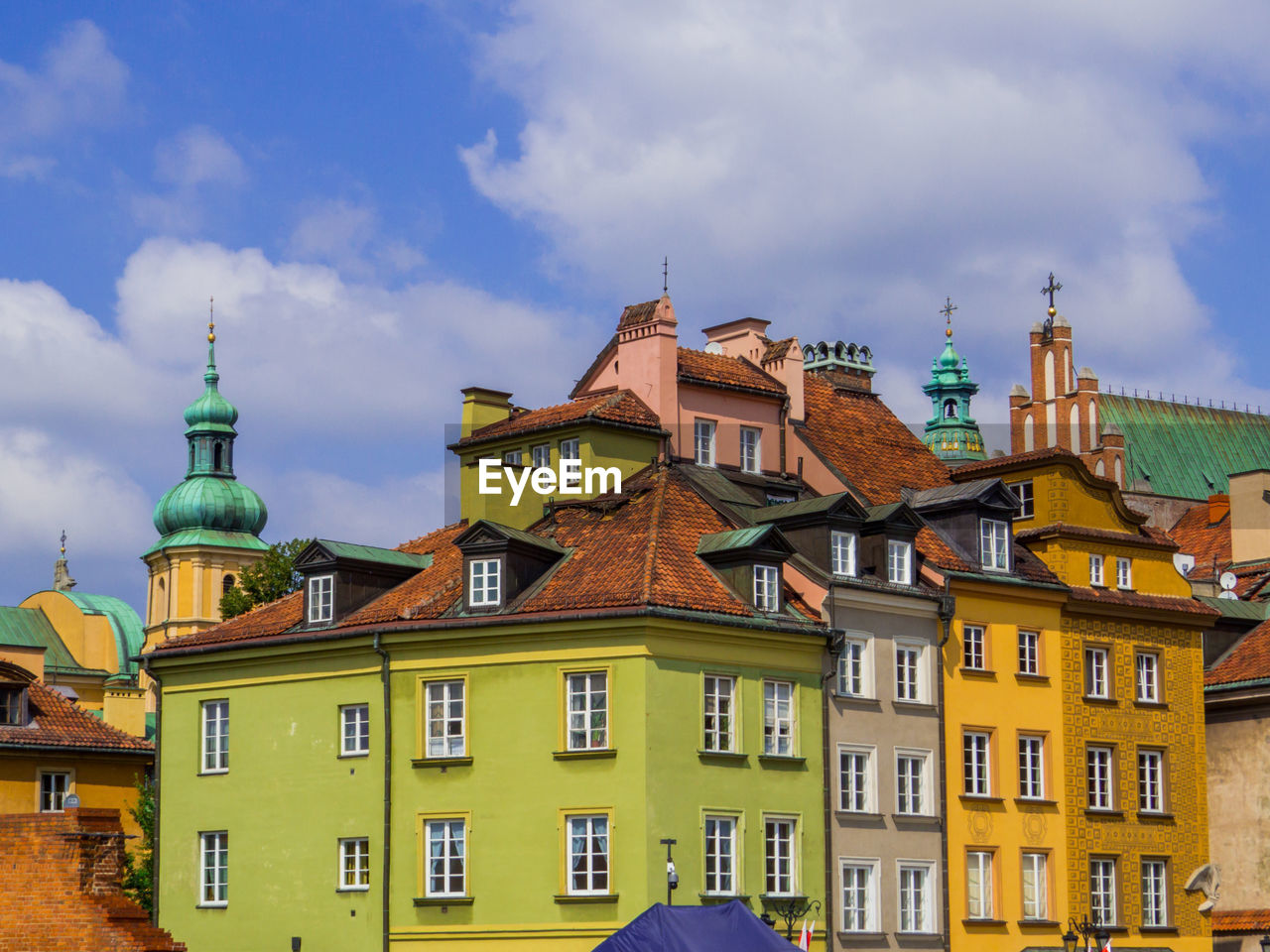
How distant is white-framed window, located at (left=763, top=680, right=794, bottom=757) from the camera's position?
4959 cm

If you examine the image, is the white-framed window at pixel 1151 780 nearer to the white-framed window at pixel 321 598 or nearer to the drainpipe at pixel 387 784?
the drainpipe at pixel 387 784

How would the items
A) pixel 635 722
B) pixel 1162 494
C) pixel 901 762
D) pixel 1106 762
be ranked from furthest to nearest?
pixel 1162 494 → pixel 1106 762 → pixel 901 762 → pixel 635 722

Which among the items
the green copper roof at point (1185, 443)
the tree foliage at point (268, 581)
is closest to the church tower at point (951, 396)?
the green copper roof at point (1185, 443)

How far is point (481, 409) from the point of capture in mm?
60344

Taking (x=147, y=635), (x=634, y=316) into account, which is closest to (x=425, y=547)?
(x=634, y=316)

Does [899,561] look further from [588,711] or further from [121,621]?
[121,621]

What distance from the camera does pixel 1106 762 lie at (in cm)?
5644

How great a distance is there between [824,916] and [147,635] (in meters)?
107

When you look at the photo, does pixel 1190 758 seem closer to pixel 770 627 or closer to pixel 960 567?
pixel 960 567

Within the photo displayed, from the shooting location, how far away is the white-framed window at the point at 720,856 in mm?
47750

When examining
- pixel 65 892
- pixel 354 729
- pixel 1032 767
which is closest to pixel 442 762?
pixel 354 729

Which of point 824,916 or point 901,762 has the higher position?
point 901,762

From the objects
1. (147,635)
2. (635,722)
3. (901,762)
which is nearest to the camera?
(635,722)

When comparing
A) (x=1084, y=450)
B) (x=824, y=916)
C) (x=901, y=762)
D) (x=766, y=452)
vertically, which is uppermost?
(x=1084, y=450)
